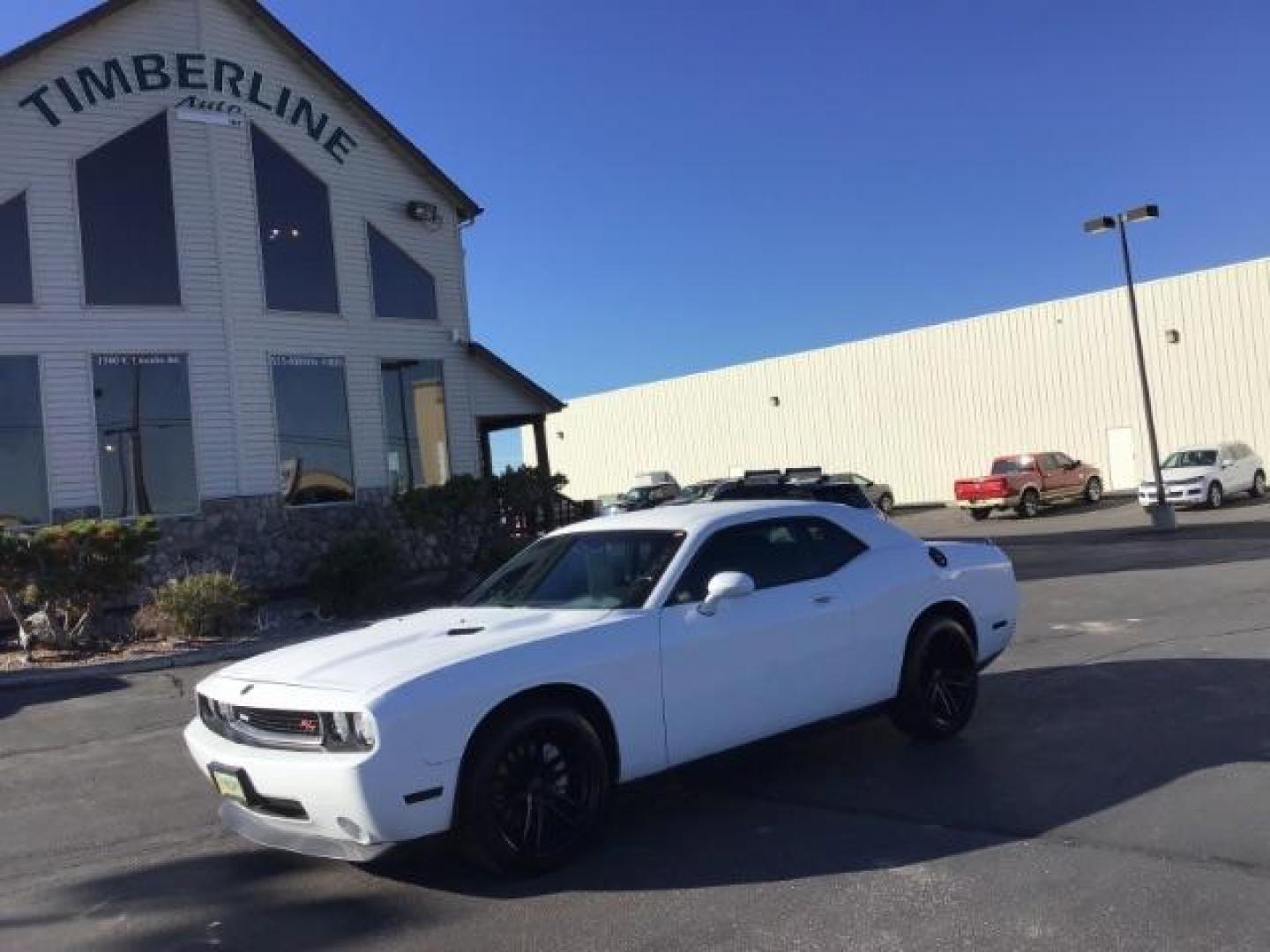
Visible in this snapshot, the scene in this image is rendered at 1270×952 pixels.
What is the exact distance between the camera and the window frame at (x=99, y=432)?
54.2 ft

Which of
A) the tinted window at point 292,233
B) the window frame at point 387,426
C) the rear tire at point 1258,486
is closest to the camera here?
the tinted window at point 292,233

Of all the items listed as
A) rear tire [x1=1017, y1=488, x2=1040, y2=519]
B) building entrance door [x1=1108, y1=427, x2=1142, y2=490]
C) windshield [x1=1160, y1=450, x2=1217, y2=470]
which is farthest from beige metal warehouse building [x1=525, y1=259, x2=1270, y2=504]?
rear tire [x1=1017, y1=488, x2=1040, y2=519]

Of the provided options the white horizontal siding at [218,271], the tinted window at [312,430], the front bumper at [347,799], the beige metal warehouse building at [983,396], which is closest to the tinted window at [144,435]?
the white horizontal siding at [218,271]

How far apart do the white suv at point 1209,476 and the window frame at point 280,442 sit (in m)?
18.4

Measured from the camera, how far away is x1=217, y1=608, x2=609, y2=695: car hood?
4820 mm

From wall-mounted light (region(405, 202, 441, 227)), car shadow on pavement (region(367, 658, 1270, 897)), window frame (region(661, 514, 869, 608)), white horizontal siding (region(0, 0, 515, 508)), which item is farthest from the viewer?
wall-mounted light (region(405, 202, 441, 227))

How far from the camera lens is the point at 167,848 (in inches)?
231

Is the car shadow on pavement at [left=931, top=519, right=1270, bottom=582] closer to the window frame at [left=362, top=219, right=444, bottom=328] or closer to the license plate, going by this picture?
the window frame at [left=362, top=219, right=444, bottom=328]

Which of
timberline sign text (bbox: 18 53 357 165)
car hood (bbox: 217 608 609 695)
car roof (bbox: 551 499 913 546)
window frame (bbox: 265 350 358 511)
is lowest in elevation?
car hood (bbox: 217 608 609 695)

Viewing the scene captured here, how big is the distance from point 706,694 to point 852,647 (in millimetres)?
1096

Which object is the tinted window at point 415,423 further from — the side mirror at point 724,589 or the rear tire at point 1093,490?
the rear tire at point 1093,490

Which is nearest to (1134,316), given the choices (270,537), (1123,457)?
(1123,457)

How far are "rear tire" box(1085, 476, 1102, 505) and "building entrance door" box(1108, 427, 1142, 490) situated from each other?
1336mm

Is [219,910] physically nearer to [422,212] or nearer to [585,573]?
[585,573]
